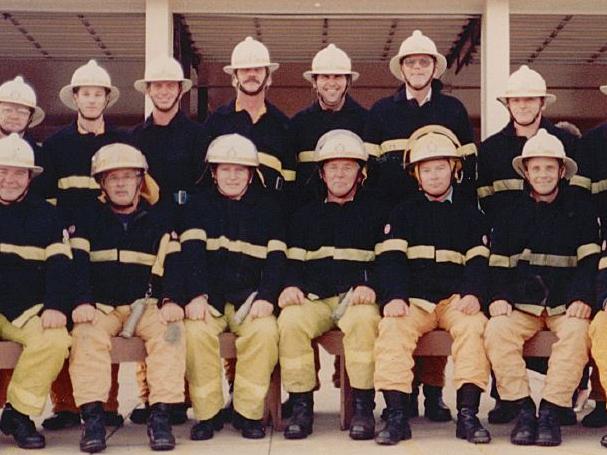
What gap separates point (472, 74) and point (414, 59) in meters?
7.62

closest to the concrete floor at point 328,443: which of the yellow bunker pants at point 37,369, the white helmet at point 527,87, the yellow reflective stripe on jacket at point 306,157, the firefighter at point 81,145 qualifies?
the yellow bunker pants at point 37,369

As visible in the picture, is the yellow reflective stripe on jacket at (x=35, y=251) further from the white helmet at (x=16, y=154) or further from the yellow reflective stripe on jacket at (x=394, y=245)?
the yellow reflective stripe on jacket at (x=394, y=245)

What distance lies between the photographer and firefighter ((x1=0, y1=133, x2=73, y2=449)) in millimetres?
4820

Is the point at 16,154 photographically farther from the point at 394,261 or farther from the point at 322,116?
the point at 394,261

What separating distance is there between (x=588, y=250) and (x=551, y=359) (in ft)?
2.20

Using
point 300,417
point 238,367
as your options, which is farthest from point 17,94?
point 300,417

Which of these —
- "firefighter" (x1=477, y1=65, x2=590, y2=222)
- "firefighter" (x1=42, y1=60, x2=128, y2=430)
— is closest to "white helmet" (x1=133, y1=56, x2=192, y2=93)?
"firefighter" (x1=42, y1=60, x2=128, y2=430)

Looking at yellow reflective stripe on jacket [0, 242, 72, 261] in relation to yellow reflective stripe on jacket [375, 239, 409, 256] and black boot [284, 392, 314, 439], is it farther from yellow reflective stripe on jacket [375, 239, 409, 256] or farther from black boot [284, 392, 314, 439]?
yellow reflective stripe on jacket [375, 239, 409, 256]

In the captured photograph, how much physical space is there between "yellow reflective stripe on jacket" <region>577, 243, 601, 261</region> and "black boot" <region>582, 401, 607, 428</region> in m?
0.89

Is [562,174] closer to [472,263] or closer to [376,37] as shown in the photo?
[472,263]

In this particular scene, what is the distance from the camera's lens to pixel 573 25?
38.2ft

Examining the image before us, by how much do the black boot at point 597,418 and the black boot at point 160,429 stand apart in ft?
7.78

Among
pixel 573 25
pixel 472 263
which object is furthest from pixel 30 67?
pixel 472 263

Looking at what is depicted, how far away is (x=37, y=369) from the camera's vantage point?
476cm
